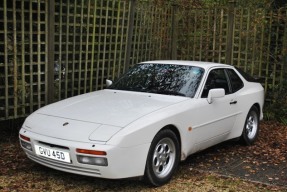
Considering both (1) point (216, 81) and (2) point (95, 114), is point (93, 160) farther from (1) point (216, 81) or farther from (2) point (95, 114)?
(1) point (216, 81)

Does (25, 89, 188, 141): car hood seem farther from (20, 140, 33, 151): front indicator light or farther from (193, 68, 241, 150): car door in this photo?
(193, 68, 241, 150): car door

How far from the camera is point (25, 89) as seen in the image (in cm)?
673

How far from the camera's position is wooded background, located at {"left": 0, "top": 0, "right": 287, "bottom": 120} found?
6594 millimetres

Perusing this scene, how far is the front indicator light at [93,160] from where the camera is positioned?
4250 millimetres

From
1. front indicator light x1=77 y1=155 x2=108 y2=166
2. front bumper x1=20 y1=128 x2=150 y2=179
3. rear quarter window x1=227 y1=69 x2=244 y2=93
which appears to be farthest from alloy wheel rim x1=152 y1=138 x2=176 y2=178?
rear quarter window x1=227 y1=69 x2=244 y2=93

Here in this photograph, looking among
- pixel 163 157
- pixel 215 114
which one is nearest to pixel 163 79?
pixel 215 114

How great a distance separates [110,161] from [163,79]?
Result: 198 centimetres

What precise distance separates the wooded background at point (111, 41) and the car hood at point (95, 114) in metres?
1.53

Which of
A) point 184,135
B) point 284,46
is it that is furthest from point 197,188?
point 284,46

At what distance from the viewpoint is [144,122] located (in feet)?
15.0

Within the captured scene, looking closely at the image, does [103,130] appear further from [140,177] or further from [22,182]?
[22,182]

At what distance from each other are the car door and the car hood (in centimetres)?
39

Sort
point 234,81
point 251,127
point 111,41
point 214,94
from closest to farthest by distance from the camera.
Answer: point 214,94
point 234,81
point 251,127
point 111,41

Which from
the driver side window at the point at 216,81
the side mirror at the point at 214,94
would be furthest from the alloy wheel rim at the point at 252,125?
the side mirror at the point at 214,94
